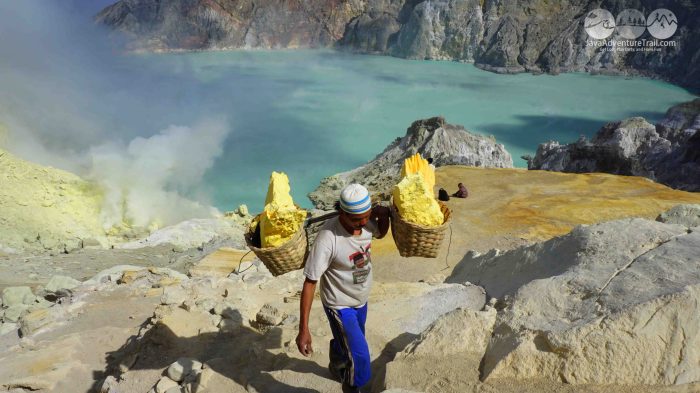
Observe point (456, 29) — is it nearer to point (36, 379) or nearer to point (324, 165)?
point (324, 165)

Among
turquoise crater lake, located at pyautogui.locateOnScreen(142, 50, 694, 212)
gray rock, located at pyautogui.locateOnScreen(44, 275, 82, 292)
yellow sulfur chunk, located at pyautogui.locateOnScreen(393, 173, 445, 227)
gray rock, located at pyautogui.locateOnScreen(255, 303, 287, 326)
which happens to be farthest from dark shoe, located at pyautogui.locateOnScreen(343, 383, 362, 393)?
turquoise crater lake, located at pyautogui.locateOnScreen(142, 50, 694, 212)

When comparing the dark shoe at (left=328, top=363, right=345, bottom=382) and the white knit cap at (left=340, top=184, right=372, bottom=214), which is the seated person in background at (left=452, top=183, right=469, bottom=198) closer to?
the dark shoe at (left=328, top=363, right=345, bottom=382)

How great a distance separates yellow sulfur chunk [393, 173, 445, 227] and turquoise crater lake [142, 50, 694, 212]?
42.3 feet

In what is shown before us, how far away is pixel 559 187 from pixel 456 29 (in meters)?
35.3

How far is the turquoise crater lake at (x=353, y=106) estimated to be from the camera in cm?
2070

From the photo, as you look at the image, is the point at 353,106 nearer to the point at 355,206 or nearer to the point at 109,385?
the point at 109,385

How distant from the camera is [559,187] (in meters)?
9.77

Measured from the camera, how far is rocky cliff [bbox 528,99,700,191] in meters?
11.8

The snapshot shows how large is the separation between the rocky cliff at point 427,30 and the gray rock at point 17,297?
37.0m

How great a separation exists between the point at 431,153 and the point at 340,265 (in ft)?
35.1

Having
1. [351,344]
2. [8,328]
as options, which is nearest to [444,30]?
[8,328]

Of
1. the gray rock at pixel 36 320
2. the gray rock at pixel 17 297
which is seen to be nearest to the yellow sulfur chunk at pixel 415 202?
the gray rock at pixel 36 320

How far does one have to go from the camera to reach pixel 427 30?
140ft

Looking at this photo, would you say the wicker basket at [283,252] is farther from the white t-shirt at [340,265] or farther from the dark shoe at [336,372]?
the dark shoe at [336,372]
